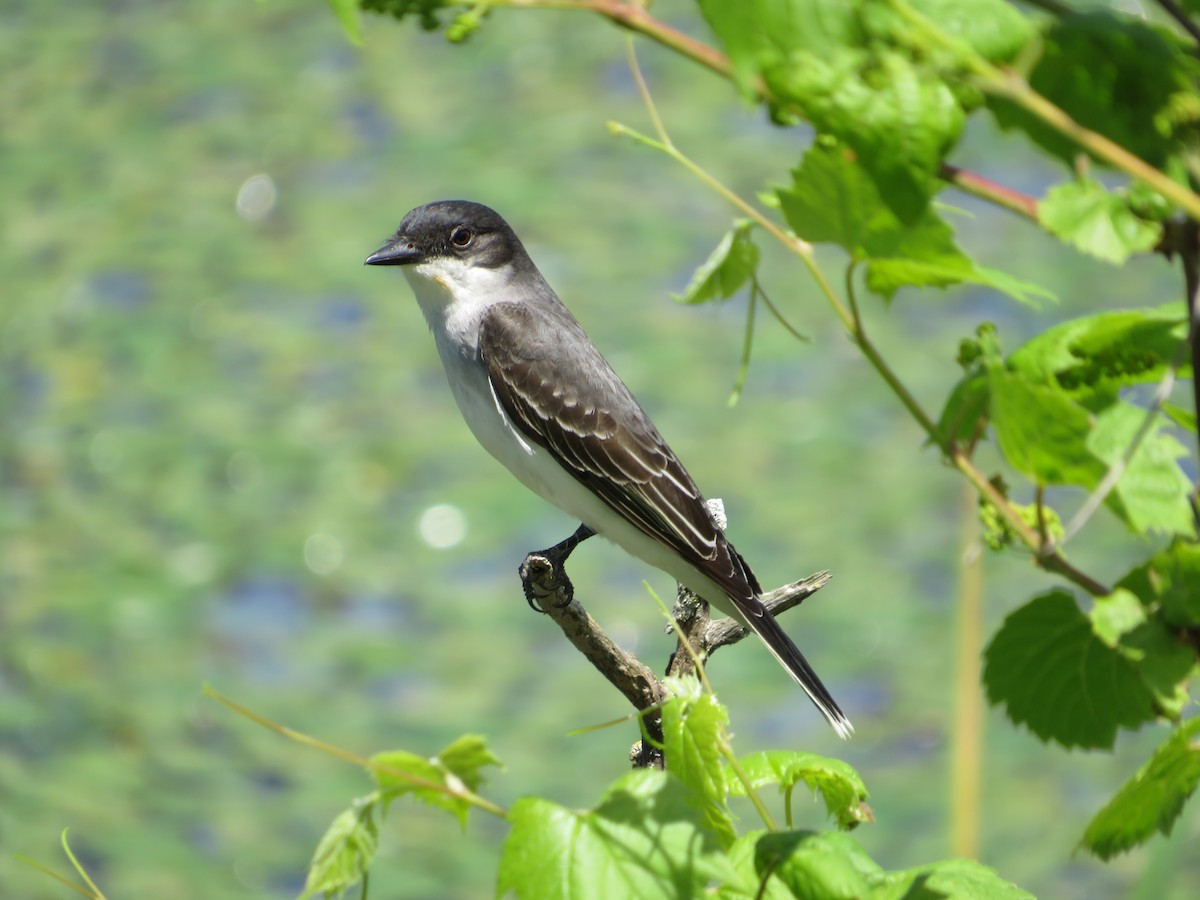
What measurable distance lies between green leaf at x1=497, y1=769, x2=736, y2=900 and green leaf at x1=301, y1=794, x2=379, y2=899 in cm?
14

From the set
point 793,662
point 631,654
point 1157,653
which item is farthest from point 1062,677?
point 793,662

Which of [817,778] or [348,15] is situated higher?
[348,15]

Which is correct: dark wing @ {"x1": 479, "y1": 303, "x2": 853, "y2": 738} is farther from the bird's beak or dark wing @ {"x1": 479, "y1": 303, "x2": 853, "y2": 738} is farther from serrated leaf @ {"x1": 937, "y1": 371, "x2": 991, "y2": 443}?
serrated leaf @ {"x1": 937, "y1": 371, "x2": 991, "y2": 443}

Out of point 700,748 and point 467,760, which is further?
point 700,748

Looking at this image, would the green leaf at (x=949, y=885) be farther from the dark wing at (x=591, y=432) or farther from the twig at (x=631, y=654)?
the dark wing at (x=591, y=432)

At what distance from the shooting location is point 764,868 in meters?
1.57

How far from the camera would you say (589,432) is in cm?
459

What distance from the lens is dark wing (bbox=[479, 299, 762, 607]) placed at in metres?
4.48

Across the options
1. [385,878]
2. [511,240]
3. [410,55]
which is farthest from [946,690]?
[410,55]

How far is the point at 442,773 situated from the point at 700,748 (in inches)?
13.0

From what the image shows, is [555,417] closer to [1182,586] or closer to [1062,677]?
[1062,677]

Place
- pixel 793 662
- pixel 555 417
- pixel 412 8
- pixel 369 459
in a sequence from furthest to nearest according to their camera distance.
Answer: pixel 369 459 → pixel 555 417 → pixel 793 662 → pixel 412 8

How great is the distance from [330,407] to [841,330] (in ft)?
10.7

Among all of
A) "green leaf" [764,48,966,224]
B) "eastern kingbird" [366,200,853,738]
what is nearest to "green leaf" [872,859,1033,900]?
"green leaf" [764,48,966,224]
